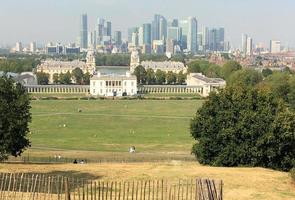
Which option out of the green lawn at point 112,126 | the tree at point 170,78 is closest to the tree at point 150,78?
the tree at point 170,78

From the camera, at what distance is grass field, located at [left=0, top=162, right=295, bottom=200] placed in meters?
19.9

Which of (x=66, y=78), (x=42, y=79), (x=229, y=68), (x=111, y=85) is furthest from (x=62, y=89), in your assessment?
(x=229, y=68)

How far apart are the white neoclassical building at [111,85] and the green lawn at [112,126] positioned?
22.0m

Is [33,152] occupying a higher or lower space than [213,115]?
lower

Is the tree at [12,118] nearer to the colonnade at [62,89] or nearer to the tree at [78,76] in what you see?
the colonnade at [62,89]

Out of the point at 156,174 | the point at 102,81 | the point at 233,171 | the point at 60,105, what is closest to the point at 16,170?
the point at 156,174

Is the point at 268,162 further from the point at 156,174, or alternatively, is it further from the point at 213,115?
the point at 156,174

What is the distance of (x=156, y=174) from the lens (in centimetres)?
2353

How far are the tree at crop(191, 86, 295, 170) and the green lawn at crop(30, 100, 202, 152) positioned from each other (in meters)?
11.6

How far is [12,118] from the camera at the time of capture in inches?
1065

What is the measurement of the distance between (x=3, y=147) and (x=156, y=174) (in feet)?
27.0

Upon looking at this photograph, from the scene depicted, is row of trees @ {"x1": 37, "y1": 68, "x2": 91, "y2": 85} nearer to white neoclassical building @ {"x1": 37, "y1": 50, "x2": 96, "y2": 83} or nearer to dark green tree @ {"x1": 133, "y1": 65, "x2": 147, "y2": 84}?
dark green tree @ {"x1": 133, "y1": 65, "x2": 147, "y2": 84}

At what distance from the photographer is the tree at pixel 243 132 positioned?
94.1 feet

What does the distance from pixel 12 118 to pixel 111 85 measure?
279 ft
